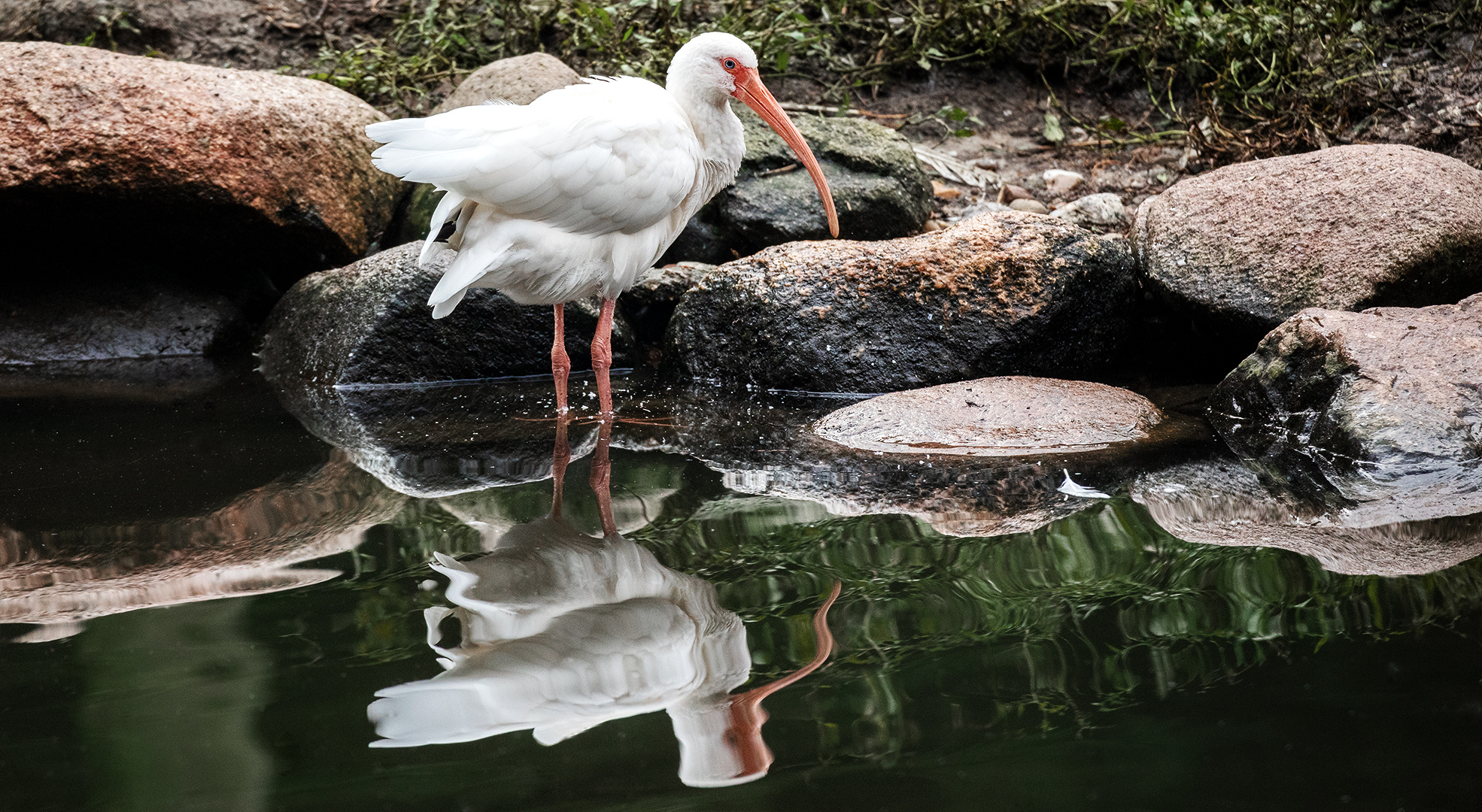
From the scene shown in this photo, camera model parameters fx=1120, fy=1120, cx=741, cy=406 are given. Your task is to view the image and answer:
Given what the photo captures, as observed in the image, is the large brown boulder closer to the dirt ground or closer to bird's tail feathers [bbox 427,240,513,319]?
the dirt ground

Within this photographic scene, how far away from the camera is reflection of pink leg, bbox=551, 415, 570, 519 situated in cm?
356

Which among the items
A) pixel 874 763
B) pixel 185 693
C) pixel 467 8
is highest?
pixel 467 8

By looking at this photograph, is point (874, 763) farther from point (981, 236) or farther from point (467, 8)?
point (467, 8)

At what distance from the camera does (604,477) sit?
3883 millimetres

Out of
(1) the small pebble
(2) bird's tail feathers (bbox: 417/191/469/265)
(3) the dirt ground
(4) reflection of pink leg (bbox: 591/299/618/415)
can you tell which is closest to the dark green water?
(2) bird's tail feathers (bbox: 417/191/469/265)

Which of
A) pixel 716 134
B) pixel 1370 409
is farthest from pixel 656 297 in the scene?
pixel 1370 409

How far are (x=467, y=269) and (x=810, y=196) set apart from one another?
2.49 meters

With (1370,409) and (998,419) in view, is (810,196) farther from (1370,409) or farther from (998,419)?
(1370,409)

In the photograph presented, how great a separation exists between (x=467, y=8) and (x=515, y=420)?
4940mm

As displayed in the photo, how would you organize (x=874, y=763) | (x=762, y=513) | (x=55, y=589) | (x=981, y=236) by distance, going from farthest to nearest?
(x=981, y=236) < (x=762, y=513) < (x=55, y=589) < (x=874, y=763)

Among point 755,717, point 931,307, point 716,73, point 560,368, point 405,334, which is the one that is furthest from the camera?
point 405,334

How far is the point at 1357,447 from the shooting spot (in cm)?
374

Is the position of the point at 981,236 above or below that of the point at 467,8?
below

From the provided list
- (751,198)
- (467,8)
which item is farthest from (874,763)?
(467,8)
